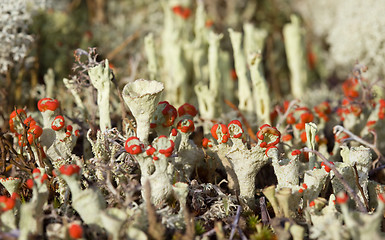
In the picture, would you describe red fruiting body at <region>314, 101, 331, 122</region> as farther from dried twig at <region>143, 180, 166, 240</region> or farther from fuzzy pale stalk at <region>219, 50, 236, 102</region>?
dried twig at <region>143, 180, 166, 240</region>

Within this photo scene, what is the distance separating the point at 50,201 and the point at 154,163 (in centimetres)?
57

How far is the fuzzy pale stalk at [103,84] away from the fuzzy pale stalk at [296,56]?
75.5 inches

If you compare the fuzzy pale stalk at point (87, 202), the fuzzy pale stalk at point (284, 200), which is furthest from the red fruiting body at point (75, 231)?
the fuzzy pale stalk at point (284, 200)

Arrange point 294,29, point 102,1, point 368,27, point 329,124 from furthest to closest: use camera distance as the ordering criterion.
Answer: point 102,1 < point 294,29 < point 368,27 < point 329,124

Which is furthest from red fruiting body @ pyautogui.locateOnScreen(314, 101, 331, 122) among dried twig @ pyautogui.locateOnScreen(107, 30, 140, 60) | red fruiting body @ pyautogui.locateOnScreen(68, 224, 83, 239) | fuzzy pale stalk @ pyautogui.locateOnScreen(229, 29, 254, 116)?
dried twig @ pyautogui.locateOnScreen(107, 30, 140, 60)

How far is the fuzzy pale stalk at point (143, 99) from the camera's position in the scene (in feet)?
5.09

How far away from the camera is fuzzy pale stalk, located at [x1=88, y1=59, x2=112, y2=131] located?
177 centimetres

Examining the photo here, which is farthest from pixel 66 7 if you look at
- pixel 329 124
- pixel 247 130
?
pixel 329 124

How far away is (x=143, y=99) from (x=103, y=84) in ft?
1.25

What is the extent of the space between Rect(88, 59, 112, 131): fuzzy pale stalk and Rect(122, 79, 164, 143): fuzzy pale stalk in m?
0.22

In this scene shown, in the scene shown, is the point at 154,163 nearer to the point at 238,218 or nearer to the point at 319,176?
the point at 238,218

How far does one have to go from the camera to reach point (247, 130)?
229 cm

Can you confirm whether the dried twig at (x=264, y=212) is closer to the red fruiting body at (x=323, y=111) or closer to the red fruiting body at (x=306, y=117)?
the red fruiting body at (x=306, y=117)

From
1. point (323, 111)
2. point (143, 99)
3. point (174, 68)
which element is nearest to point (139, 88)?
point (143, 99)
